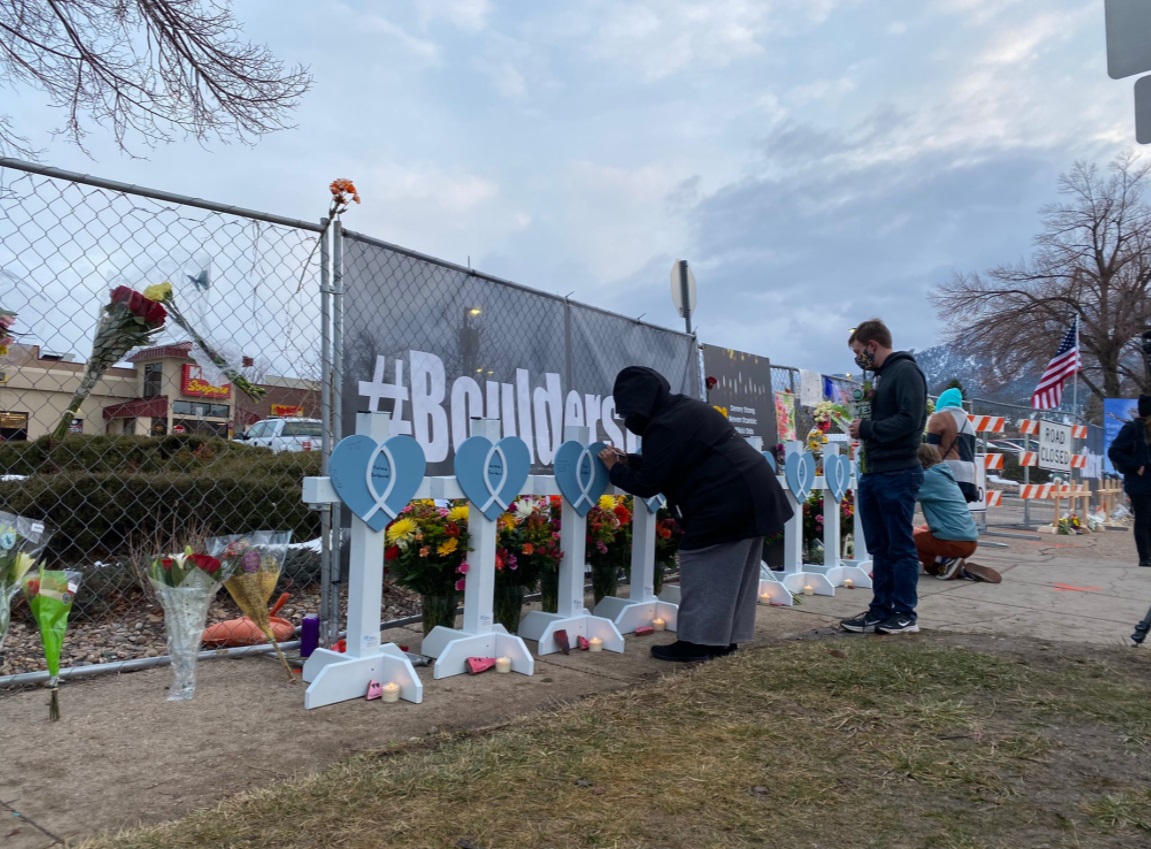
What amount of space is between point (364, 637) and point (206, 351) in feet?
4.91

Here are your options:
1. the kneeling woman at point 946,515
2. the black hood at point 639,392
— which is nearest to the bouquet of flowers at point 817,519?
the kneeling woman at point 946,515

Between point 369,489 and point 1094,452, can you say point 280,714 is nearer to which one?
point 369,489

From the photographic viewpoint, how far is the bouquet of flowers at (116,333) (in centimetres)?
342

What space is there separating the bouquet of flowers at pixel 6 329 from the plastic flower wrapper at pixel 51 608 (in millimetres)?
888

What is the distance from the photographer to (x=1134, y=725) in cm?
310

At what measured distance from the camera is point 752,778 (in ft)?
8.29

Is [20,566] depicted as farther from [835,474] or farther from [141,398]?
[835,474]

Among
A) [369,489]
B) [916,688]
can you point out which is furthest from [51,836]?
[916,688]

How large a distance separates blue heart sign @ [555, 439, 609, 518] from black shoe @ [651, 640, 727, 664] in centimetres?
84

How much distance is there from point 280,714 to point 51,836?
1.05 metres

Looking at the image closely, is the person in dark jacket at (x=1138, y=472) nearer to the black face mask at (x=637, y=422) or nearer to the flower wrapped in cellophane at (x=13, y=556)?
the black face mask at (x=637, y=422)

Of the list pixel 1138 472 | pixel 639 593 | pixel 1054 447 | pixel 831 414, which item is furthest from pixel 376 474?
pixel 1054 447

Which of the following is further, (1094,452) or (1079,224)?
(1079,224)

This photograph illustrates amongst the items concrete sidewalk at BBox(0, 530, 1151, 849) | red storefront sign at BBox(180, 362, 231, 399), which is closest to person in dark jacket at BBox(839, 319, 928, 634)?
concrete sidewalk at BBox(0, 530, 1151, 849)
